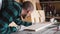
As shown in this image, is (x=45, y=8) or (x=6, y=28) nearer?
(x=6, y=28)

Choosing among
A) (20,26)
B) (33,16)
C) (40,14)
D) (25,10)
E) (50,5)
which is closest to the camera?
(25,10)

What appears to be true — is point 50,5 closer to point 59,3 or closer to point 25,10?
point 59,3

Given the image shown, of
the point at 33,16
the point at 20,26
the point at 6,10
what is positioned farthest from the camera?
the point at 33,16

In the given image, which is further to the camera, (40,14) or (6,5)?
(40,14)

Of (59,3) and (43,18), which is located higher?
(59,3)

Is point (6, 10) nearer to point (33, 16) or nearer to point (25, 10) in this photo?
point (25, 10)

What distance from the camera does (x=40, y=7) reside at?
4180mm

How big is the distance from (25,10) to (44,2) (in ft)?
8.92

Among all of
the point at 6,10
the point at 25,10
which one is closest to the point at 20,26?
the point at 25,10

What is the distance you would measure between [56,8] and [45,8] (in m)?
0.33

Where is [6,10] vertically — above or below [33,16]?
above

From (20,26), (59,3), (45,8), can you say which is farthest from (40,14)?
(20,26)

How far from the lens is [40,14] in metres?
3.83

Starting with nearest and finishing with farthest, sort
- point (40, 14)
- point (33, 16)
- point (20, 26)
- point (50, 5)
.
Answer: point (20, 26)
point (33, 16)
point (40, 14)
point (50, 5)
